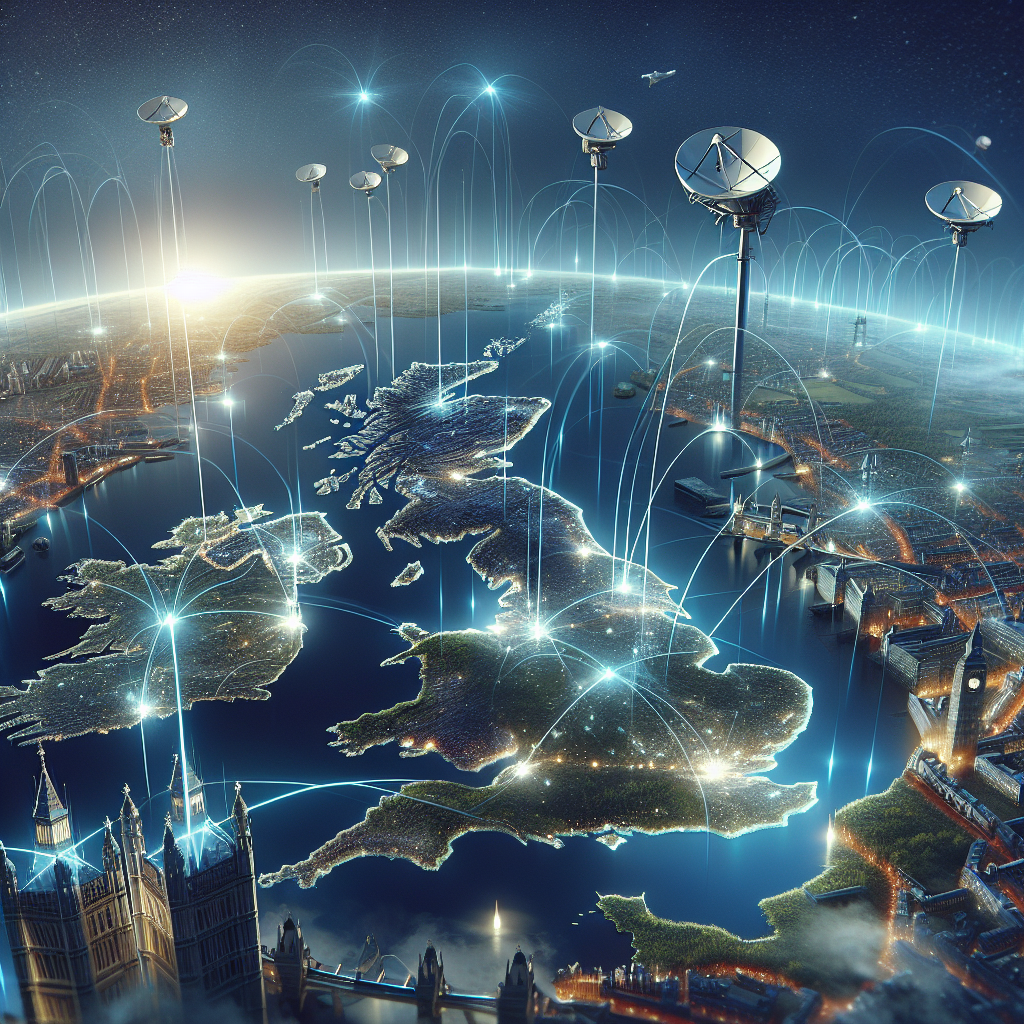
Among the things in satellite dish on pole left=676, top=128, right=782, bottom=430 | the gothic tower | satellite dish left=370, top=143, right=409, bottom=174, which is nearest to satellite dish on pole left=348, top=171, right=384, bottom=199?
satellite dish left=370, top=143, right=409, bottom=174

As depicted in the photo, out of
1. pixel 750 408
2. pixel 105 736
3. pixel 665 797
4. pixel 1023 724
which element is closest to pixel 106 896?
pixel 105 736

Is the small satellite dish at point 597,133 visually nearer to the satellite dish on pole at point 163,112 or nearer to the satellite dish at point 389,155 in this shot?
the satellite dish on pole at point 163,112

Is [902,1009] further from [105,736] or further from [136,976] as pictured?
[105,736]

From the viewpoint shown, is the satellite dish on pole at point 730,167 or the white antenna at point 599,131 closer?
the satellite dish on pole at point 730,167

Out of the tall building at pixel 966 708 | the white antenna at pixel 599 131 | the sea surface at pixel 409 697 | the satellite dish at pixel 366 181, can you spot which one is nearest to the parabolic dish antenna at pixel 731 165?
the white antenna at pixel 599 131

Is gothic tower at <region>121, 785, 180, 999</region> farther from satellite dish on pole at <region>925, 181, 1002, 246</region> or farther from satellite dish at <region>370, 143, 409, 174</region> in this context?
satellite dish at <region>370, 143, 409, 174</region>
